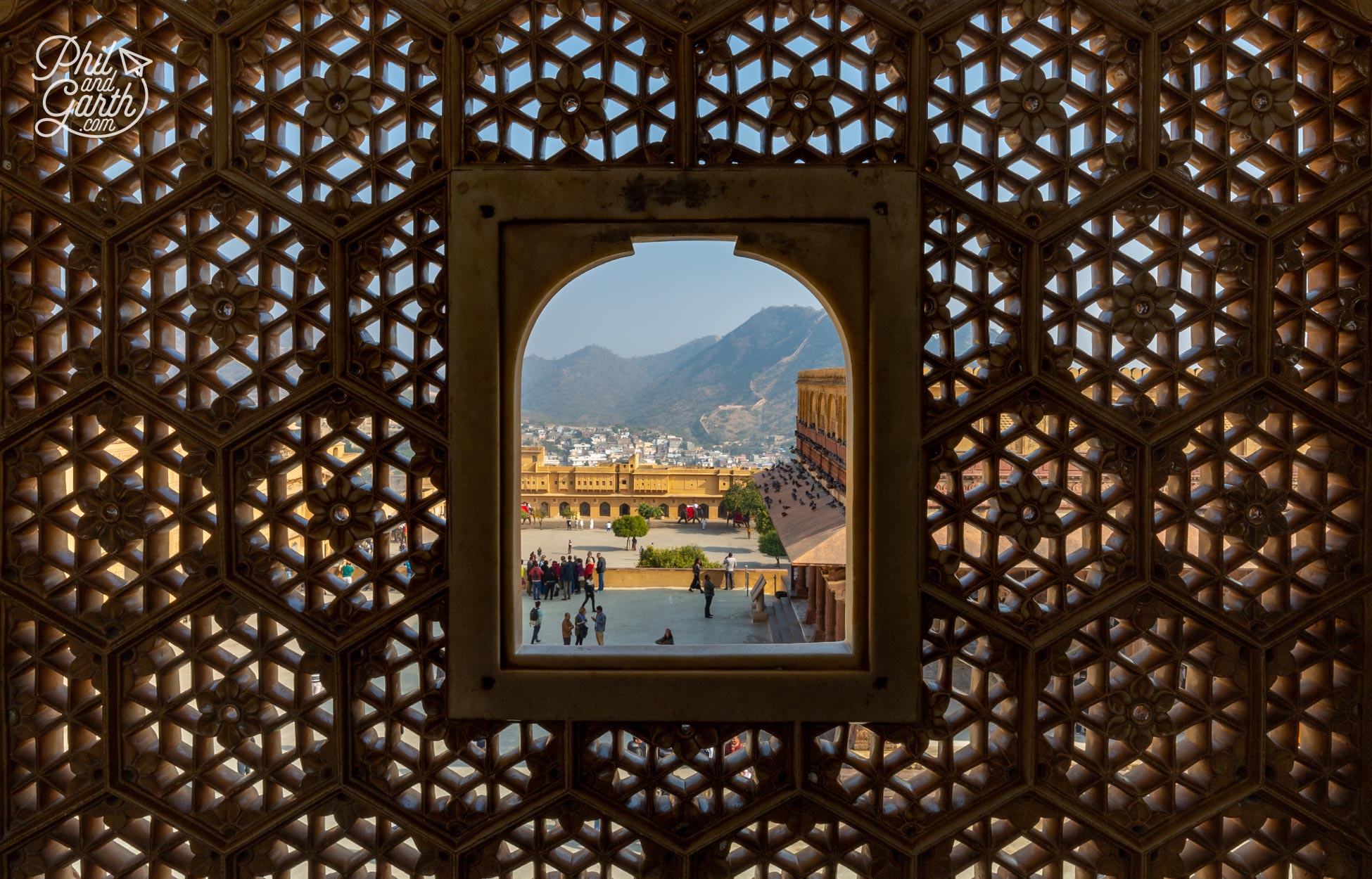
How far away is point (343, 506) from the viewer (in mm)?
2459

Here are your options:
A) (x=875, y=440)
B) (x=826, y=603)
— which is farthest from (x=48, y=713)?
(x=826, y=603)

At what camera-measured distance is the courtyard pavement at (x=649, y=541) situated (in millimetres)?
24625

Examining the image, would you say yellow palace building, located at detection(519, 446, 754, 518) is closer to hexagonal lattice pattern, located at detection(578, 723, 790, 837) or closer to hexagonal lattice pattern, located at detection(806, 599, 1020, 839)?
hexagonal lattice pattern, located at detection(578, 723, 790, 837)

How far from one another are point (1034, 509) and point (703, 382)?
186 ft

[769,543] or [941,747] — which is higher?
[941,747]

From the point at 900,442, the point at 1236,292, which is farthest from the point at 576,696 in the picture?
the point at 1236,292

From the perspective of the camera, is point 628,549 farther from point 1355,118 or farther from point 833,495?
point 1355,118

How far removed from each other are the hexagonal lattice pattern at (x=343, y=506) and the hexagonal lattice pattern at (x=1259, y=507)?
2337mm

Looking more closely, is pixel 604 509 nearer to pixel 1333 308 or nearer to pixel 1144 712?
pixel 1144 712

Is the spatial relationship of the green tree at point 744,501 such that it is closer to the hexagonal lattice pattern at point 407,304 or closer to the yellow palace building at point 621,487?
the yellow palace building at point 621,487

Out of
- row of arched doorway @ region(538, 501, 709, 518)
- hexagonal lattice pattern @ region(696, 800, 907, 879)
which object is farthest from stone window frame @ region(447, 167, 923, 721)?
row of arched doorway @ region(538, 501, 709, 518)

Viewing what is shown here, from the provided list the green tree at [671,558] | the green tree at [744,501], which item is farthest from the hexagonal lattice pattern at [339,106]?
the green tree at [744,501]

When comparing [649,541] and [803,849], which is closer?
[803,849]

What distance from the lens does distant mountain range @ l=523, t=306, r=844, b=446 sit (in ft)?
163
